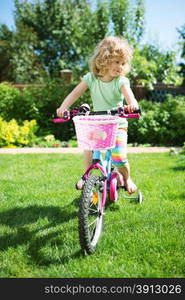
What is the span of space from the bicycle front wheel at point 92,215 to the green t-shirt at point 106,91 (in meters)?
0.72

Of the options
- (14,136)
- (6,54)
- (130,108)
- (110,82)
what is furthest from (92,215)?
(6,54)

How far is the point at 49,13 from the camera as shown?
703 inches

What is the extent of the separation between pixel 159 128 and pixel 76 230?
18.5 ft

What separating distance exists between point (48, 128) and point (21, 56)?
7.07m

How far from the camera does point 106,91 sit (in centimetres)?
307

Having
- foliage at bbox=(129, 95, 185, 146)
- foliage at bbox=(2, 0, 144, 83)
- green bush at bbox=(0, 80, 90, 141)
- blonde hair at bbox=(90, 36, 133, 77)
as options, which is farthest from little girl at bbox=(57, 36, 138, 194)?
foliage at bbox=(2, 0, 144, 83)

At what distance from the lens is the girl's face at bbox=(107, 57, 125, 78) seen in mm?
3006

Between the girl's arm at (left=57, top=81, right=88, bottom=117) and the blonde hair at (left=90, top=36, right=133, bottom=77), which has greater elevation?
the blonde hair at (left=90, top=36, right=133, bottom=77)

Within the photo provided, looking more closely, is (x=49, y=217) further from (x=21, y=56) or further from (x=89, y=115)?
(x=21, y=56)

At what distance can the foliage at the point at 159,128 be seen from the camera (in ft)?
26.9

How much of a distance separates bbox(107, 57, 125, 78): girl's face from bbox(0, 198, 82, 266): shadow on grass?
4.37ft

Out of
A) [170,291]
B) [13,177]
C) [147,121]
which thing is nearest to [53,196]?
[13,177]

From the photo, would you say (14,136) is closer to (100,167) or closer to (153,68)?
(153,68)

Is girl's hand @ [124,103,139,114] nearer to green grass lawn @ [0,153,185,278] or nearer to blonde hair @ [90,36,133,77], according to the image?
blonde hair @ [90,36,133,77]
